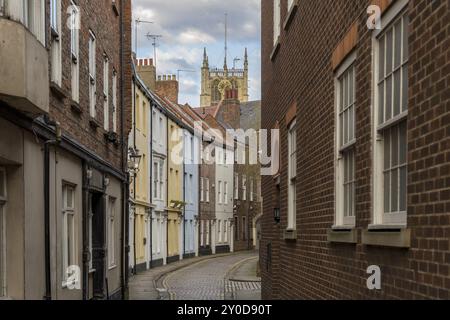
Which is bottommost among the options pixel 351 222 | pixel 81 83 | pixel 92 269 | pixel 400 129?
pixel 92 269

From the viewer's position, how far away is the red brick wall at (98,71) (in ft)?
35.1

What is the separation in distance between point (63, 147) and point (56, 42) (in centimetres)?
159

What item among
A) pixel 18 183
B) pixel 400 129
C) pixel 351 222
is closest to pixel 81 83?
pixel 18 183

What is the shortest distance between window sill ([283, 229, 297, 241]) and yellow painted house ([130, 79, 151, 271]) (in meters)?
→ 17.1

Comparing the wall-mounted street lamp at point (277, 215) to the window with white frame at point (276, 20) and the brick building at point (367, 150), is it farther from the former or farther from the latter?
the window with white frame at point (276, 20)

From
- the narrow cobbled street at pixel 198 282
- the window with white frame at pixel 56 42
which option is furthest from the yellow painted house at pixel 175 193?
the window with white frame at pixel 56 42

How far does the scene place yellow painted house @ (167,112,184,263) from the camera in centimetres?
3791

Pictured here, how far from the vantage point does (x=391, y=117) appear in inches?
221

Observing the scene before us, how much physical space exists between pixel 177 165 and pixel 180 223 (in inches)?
138

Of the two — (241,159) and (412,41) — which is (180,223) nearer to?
(241,159)

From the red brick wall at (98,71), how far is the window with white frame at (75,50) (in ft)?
0.86

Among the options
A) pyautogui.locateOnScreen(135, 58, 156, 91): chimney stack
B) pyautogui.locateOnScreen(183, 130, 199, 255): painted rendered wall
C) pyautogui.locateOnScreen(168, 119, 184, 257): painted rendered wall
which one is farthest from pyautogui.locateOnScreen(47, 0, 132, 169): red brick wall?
pyautogui.locateOnScreen(183, 130, 199, 255): painted rendered wall

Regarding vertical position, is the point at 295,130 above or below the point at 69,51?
below

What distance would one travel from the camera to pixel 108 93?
15.6 m
